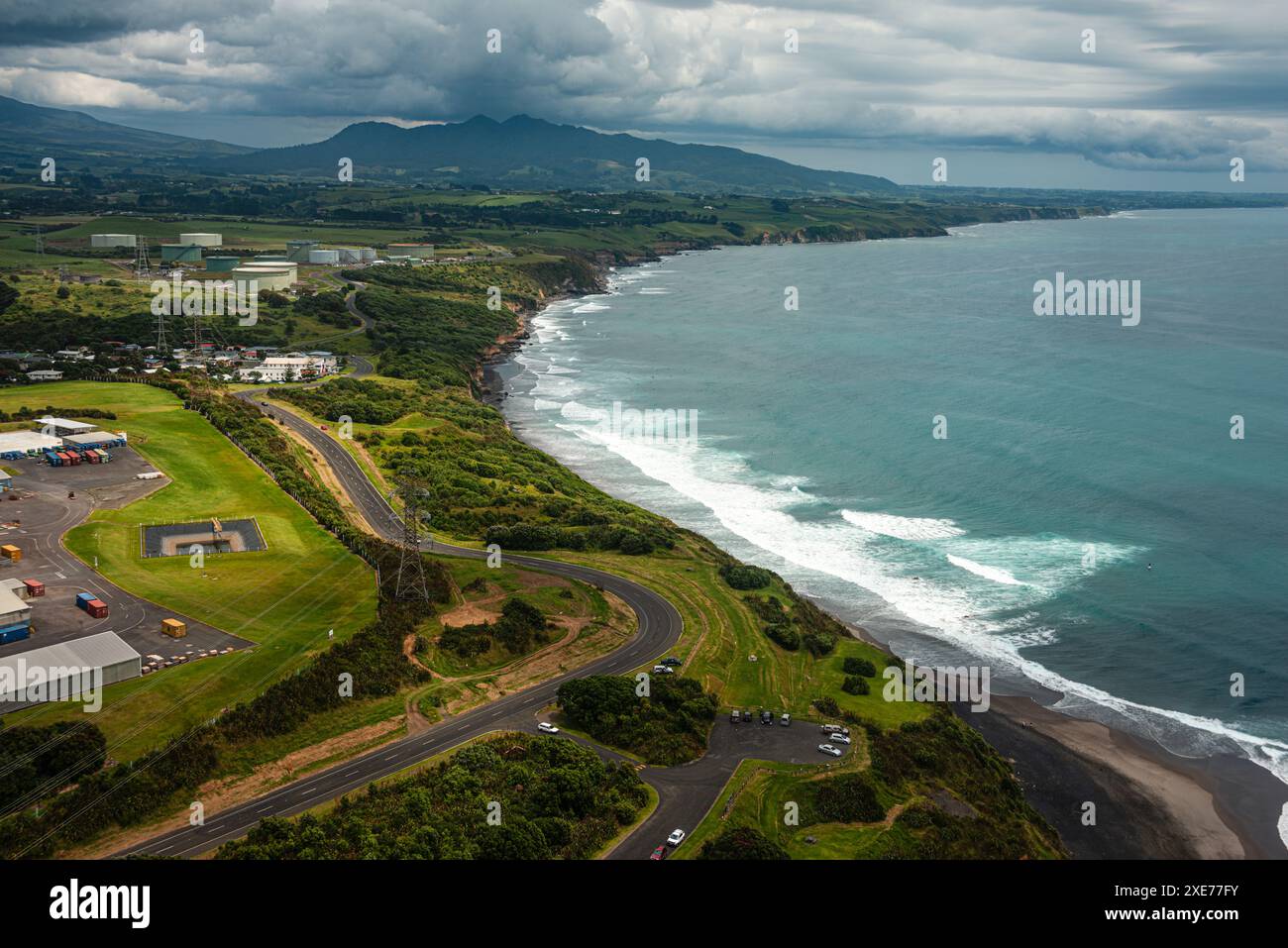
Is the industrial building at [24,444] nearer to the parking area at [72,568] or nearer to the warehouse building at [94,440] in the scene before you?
the warehouse building at [94,440]

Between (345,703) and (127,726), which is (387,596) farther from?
(127,726)

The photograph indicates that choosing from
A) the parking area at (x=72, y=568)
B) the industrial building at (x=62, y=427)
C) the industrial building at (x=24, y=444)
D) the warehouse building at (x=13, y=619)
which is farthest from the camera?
the industrial building at (x=62, y=427)

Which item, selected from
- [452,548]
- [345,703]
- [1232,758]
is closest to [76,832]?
[345,703]

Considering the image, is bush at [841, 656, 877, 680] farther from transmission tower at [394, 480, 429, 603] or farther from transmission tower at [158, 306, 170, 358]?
transmission tower at [158, 306, 170, 358]

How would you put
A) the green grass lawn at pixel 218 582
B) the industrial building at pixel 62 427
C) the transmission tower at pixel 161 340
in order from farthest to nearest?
the transmission tower at pixel 161 340 < the industrial building at pixel 62 427 < the green grass lawn at pixel 218 582

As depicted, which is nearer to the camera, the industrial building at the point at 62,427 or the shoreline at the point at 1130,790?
the shoreline at the point at 1130,790

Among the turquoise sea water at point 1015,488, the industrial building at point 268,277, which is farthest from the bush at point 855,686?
the industrial building at point 268,277

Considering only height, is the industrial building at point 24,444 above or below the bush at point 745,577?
above
